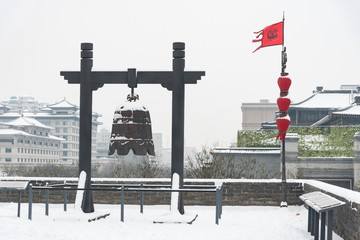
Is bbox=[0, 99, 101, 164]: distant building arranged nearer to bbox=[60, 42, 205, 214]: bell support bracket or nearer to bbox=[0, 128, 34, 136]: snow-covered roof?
bbox=[0, 128, 34, 136]: snow-covered roof

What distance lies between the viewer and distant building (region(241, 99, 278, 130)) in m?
149

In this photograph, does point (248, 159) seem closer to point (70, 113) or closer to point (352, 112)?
point (352, 112)

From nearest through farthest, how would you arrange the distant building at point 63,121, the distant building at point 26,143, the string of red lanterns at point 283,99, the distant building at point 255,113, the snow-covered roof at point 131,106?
the snow-covered roof at point 131,106 < the string of red lanterns at point 283,99 < the distant building at point 26,143 < the distant building at point 63,121 < the distant building at point 255,113

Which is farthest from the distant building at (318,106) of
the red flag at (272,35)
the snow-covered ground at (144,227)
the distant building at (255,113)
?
the distant building at (255,113)

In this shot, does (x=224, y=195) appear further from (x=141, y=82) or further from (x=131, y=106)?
(x=131, y=106)

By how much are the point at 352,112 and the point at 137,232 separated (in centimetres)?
4082

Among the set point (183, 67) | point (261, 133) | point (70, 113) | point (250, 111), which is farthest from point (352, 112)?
point (70, 113)

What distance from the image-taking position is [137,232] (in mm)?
11531

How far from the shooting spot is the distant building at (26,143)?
113519 mm

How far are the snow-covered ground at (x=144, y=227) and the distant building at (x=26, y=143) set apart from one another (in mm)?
103005

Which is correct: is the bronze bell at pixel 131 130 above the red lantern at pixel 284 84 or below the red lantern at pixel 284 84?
below

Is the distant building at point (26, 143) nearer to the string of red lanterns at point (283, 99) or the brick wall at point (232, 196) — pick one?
the brick wall at point (232, 196)

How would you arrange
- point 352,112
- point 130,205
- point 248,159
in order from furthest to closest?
point 352,112, point 248,159, point 130,205

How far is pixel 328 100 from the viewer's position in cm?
6169
